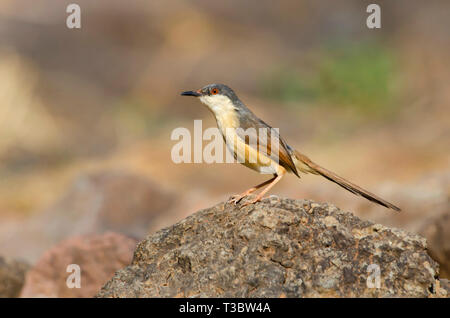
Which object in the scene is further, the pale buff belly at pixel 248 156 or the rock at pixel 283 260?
the pale buff belly at pixel 248 156

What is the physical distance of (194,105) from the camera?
22984mm

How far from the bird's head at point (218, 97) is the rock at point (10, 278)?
11.3ft

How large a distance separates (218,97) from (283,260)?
221 centimetres

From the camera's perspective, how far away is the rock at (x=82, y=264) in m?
6.85

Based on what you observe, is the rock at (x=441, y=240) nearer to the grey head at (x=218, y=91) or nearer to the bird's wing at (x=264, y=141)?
the bird's wing at (x=264, y=141)

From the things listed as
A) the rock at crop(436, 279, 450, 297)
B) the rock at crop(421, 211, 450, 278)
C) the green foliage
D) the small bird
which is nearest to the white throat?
the small bird

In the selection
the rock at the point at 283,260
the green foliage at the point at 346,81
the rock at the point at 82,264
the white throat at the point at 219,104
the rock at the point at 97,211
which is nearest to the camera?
the rock at the point at 283,260

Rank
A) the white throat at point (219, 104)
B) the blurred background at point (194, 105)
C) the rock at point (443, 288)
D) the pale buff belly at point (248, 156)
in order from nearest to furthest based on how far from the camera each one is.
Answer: the rock at point (443, 288), the pale buff belly at point (248, 156), the white throat at point (219, 104), the blurred background at point (194, 105)

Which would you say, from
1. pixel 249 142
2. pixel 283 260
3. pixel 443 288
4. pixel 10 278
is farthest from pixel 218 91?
pixel 10 278

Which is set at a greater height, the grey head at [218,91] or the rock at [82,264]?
the grey head at [218,91]

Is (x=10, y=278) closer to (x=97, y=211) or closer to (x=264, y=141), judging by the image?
(x=97, y=211)

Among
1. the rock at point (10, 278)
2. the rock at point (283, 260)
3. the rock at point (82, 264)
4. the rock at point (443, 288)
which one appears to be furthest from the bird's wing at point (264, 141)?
the rock at point (10, 278)

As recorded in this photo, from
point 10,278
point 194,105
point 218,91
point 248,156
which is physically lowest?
point 10,278

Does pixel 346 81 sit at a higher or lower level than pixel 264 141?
higher
